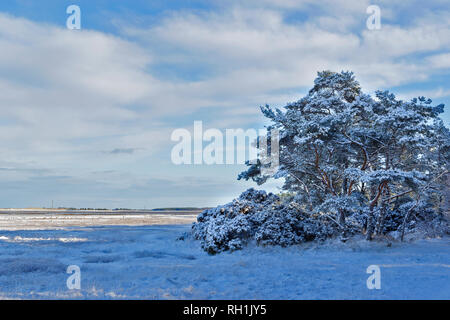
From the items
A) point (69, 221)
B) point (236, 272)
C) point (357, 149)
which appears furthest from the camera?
point (69, 221)

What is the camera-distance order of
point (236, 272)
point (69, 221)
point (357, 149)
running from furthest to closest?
point (69, 221)
point (357, 149)
point (236, 272)

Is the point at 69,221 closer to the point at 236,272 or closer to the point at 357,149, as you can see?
the point at 357,149

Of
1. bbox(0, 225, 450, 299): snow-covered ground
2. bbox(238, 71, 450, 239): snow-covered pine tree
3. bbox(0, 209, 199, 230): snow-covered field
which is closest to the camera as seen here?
bbox(0, 225, 450, 299): snow-covered ground

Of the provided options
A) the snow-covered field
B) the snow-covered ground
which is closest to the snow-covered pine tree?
the snow-covered ground

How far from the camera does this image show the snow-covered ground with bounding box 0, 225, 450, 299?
10.6m

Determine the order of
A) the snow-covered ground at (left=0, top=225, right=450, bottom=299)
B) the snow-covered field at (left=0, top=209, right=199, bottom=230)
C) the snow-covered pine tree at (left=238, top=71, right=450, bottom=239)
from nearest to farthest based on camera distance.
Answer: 1. the snow-covered ground at (left=0, top=225, right=450, bottom=299)
2. the snow-covered pine tree at (left=238, top=71, right=450, bottom=239)
3. the snow-covered field at (left=0, top=209, right=199, bottom=230)

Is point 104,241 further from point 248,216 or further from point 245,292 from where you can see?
point 245,292

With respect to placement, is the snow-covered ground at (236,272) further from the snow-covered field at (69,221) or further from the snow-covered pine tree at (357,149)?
the snow-covered field at (69,221)

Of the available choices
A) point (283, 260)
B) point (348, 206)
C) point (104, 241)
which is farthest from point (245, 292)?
point (104, 241)

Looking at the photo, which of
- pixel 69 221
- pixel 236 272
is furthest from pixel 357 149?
pixel 69 221

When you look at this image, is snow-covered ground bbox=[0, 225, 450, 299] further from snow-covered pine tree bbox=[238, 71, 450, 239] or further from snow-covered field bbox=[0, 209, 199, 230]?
snow-covered field bbox=[0, 209, 199, 230]

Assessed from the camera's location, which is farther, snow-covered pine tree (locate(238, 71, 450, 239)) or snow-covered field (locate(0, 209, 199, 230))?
snow-covered field (locate(0, 209, 199, 230))

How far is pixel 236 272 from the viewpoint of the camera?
45.5 feet
